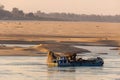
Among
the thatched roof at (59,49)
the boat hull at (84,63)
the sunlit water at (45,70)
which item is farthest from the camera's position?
the thatched roof at (59,49)

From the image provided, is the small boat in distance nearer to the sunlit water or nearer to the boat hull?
the boat hull

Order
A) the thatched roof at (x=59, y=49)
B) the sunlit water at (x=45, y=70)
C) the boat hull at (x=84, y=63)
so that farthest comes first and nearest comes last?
the thatched roof at (x=59, y=49)
the boat hull at (x=84, y=63)
the sunlit water at (x=45, y=70)

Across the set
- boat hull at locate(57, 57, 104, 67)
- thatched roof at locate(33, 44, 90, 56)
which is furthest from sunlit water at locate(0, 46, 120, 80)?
thatched roof at locate(33, 44, 90, 56)

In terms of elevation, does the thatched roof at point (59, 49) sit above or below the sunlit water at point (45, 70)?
below

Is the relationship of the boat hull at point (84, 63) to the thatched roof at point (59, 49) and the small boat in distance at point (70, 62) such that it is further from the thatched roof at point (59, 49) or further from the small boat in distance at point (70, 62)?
the thatched roof at point (59, 49)

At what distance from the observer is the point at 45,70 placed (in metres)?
51.0

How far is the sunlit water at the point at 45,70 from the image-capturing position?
46.8 metres

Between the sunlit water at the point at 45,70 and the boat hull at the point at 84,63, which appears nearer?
the sunlit water at the point at 45,70

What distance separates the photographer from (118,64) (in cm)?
5534

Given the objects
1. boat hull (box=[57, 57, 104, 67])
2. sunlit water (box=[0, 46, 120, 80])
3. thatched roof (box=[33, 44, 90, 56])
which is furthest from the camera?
thatched roof (box=[33, 44, 90, 56])

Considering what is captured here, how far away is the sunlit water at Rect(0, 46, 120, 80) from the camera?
154 ft

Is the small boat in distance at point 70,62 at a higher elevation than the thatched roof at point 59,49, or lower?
higher

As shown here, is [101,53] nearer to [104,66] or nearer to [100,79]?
[104,66]

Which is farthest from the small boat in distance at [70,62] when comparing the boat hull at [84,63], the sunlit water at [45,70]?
the sunlit water at [45,70]
